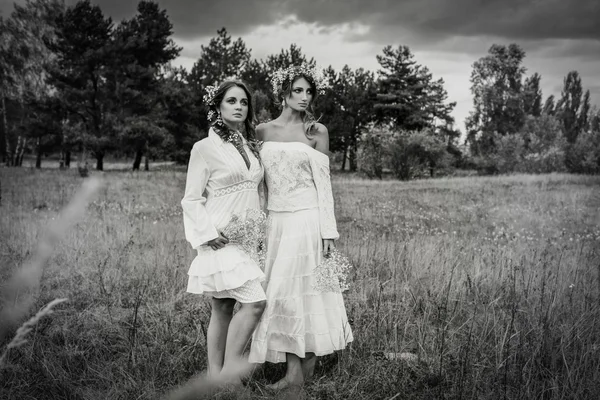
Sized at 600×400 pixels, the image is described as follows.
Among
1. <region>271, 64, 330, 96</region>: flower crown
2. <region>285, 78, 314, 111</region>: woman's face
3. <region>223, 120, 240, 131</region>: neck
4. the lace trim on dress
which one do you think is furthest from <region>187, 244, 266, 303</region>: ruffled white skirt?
<region>271, 64, 330, 96</region>: flower crown

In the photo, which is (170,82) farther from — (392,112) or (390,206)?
(390,206)

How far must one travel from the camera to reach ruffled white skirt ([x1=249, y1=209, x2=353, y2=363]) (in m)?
3.39

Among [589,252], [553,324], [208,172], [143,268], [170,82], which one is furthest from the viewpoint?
[170,82]

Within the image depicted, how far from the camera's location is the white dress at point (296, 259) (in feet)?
11.2

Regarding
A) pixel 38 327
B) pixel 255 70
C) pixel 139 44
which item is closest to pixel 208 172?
pixel 38 327

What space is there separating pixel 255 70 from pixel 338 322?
1393 inches

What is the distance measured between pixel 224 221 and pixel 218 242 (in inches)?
6.5

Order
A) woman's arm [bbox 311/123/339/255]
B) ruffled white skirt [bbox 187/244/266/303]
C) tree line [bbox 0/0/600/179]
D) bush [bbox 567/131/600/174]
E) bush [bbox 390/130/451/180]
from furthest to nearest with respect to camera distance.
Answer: bush [bbox 390/130/451/180], tree line [bbox 0/0/600/179], bush [bbox 567/131/600/174], woman's arm [bbox 311/123/339/255], ruffled white skirt [bbox 187/244/266/303]

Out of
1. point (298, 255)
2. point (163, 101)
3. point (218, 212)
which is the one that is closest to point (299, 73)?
point (218, 212)

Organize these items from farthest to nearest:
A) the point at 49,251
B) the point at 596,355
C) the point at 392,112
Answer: the point at 392,112, the point at 596,355, the point at 49,251

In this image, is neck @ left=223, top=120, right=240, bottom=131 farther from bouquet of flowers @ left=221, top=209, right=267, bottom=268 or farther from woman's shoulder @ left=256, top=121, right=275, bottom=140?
bouquet of flowers @ left=221, top=209, right=267, bottom=268

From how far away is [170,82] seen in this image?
3017 centimetres

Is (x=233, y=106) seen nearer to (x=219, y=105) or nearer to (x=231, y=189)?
(x=219, y=105)

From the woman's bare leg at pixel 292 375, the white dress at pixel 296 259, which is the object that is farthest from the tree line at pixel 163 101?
the woman's bare leg at pixel 292 375
